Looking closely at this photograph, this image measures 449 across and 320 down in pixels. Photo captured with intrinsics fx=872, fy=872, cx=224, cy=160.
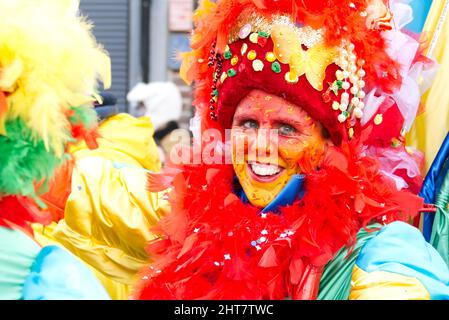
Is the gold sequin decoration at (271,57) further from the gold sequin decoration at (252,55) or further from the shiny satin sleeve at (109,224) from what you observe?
the shiny satin sleeve at (109,224)

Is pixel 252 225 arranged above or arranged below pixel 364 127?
below

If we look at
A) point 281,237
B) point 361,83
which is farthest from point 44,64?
point 361,83

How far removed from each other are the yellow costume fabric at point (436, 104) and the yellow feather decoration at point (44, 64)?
135cm

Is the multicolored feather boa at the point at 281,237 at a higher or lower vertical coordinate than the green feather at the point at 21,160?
lower

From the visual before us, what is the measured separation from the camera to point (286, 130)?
2373mm

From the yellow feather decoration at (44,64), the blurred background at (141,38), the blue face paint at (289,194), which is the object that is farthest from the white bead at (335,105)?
the blurred background at (141,38)

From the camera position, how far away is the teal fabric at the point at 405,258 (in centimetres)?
211

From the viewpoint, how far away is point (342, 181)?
91.0 inches

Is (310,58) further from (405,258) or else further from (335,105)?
(405,258)

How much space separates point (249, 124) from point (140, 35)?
4.41m

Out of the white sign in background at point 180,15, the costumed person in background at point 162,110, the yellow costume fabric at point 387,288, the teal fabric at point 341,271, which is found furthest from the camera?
the white sign in background at point 180,15

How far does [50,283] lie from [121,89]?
5060 millimetres

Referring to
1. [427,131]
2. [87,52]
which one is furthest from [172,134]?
[87,52]
